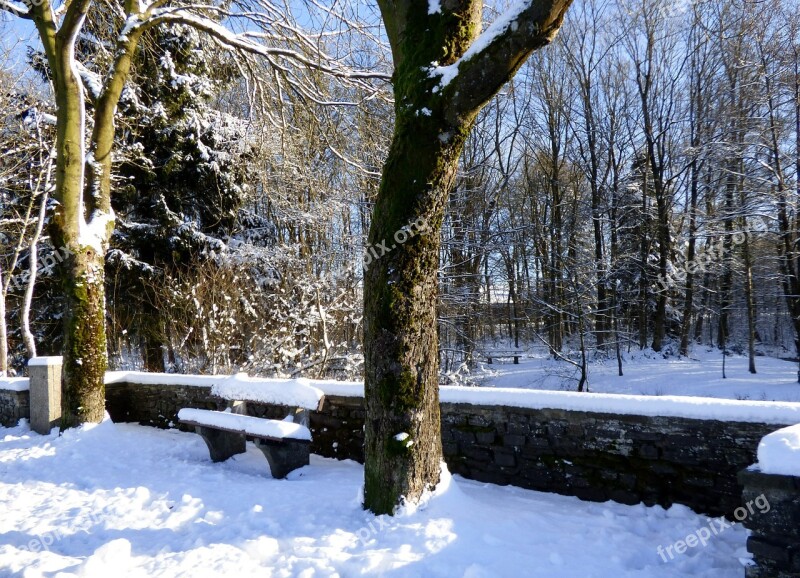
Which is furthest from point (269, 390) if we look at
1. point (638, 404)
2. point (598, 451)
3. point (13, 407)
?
point (13, 407)

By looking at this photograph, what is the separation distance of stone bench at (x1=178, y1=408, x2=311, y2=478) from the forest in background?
3263 mm

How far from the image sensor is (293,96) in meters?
7.48

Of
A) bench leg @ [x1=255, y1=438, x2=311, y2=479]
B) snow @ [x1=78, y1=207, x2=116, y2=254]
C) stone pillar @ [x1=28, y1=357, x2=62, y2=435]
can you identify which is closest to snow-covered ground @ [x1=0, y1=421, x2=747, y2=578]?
bench leg @ [x1=255, y1=438, x2=311, y2=479]

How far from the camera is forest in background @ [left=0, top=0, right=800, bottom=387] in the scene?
10.2m

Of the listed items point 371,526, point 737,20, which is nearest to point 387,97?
point 371,526

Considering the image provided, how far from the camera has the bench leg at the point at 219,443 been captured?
4.99 meters

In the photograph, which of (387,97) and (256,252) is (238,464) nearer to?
(387,97)

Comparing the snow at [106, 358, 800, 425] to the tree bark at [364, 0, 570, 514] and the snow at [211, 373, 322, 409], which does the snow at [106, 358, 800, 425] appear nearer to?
the snow at [211, 373, 322, 409]

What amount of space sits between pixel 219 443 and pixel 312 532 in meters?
2.21

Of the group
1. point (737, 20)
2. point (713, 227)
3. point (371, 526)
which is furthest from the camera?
point (713, 227)

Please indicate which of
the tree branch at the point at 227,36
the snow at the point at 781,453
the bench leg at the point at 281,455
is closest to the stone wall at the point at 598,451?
the bench leg at the point at 281,455

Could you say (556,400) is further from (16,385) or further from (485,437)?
(16,385)

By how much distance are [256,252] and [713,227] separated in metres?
13.9

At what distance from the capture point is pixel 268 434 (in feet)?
14.2
